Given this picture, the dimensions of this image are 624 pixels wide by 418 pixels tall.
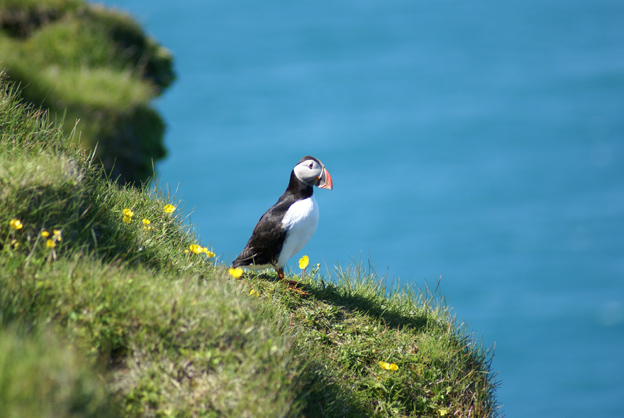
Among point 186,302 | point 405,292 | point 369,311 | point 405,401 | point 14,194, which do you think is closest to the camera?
point 186,302

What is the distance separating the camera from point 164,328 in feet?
11.7

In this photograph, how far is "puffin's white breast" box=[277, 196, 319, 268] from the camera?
5.29m

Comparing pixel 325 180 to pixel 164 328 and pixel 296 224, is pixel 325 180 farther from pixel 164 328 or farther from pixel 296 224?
pixel 164 328

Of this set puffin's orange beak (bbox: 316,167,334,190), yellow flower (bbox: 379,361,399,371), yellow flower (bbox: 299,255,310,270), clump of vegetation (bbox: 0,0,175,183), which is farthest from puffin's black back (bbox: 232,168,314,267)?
clump of vegetation (bbox: 0,0,175,183)

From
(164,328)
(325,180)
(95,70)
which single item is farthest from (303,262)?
(95,70)

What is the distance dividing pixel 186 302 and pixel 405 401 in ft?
6.52

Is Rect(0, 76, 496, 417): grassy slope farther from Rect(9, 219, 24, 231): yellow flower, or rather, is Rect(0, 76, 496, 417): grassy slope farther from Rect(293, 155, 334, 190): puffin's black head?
Rect(293, 155, 334, 190): puffin's black head

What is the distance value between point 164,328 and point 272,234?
188 centimetres

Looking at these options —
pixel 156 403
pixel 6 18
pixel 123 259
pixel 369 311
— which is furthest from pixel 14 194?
pixel 6 18

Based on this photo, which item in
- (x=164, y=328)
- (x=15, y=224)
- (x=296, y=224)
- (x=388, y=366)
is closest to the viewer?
(x=164, y=328)

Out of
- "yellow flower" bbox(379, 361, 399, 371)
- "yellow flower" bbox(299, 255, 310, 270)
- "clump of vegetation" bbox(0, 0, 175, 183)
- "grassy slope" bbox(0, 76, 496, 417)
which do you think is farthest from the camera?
"clump of vegetation" bbox(0, 0, 175, 183)

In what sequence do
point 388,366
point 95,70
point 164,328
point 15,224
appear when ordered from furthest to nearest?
1. point 95,70
2. point 388,366
3. point 15,224
4. point 164,328

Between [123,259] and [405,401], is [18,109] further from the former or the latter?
[405,401]

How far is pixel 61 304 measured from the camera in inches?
140
